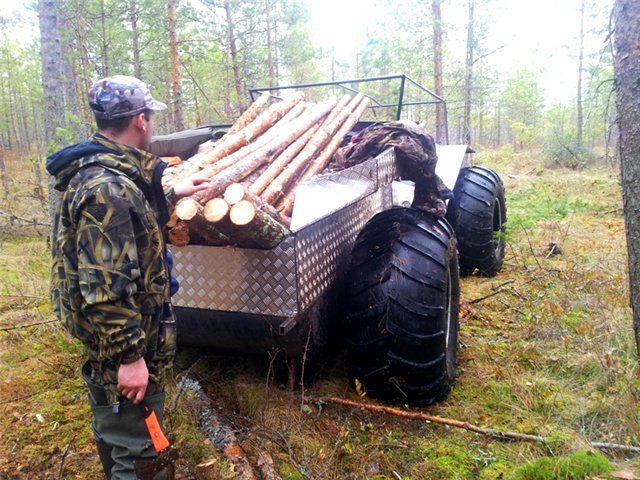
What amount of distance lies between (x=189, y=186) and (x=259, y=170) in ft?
2.88

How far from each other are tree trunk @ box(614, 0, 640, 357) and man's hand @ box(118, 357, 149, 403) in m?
2.78

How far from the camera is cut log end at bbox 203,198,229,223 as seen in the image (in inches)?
84.1

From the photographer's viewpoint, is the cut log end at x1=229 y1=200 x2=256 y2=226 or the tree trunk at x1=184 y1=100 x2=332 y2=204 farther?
the tree trunk at x1=184 y1=100 x2=332 y2=204

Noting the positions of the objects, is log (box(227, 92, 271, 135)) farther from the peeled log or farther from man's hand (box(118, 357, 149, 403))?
man's hand (box(118, 357, 149, 403))

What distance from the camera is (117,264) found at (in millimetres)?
1725

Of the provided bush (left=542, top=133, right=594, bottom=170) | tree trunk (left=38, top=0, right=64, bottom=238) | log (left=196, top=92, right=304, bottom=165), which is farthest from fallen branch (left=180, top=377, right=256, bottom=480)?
bush (left=542, top=133, right=594, bottom=170)

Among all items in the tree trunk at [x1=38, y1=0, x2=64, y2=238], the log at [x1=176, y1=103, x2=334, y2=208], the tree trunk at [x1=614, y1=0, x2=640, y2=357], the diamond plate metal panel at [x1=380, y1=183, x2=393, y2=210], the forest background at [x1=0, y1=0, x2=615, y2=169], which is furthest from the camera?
the forest background at [x1=0, y1=0, x2=615, y2=169]

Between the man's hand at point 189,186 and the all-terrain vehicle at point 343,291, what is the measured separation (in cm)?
40

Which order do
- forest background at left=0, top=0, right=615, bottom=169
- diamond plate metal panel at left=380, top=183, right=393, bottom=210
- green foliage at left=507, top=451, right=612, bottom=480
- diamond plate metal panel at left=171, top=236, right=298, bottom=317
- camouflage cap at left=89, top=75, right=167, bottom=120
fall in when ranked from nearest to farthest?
camouflage cap at left=89, top=75, right=167, bottom=120, green foliage at left=507, top=451, right=612, bottom=480, diamond plate metal panel at left=171, top=236, right=298, bottom=317, diamond plate metal panel at left=380, top=183, right=393, bottom=210, forest background at left=0, top=0, right=615, bottom=169

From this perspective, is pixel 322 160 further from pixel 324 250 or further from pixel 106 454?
pixel 106 454

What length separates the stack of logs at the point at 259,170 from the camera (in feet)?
7.11

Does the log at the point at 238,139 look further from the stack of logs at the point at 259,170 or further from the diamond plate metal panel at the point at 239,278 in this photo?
the diamond plate metal panel at the point at 239,278

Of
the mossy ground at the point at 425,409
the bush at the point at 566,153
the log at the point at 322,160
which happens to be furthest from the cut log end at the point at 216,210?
the bush at the point at 566,153

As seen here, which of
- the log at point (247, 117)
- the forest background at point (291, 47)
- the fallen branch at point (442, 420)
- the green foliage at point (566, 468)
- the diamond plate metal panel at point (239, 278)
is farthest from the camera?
the forest background at point (291, 47)
